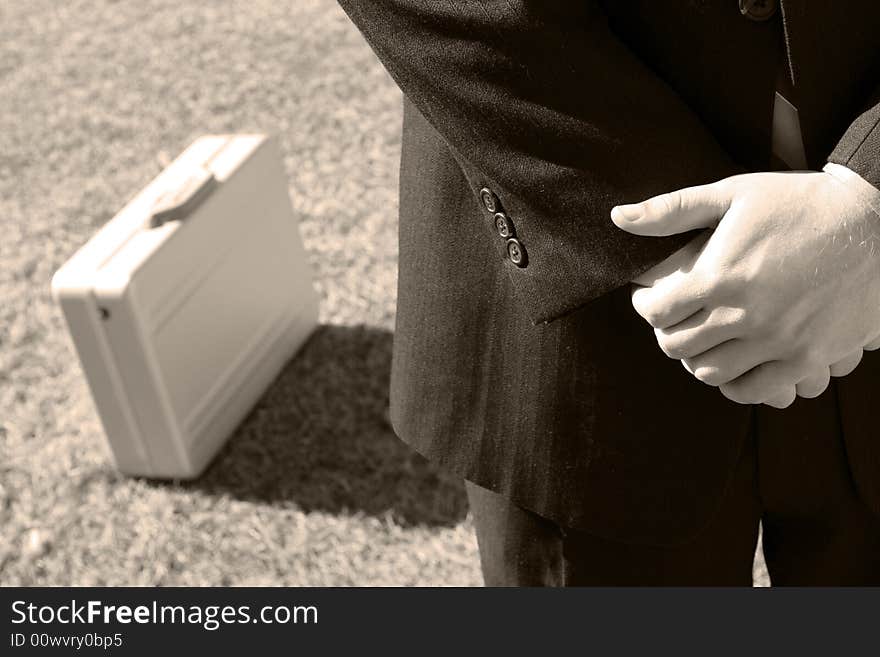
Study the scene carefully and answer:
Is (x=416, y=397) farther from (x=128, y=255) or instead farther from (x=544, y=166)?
(x=128, y=255)

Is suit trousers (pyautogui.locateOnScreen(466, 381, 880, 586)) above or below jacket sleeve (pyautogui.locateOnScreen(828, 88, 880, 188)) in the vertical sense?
below

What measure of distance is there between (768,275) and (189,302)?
1880 millimetres

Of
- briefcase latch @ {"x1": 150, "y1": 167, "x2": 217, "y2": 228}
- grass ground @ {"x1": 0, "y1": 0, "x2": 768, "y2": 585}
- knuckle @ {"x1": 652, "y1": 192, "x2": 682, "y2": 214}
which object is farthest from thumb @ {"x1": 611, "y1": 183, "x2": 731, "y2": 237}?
briefcase latch @ {"x1": 150, "y1": 167, "x2": 217, "y2": 228}

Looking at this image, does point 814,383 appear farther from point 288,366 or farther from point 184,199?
point 288,366

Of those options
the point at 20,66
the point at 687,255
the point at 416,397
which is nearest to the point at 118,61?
the point at 20,66

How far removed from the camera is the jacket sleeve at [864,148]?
1.08 metres

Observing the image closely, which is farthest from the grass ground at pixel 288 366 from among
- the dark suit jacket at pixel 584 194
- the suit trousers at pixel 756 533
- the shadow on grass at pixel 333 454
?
the dark suit jacket at pixel 584 194

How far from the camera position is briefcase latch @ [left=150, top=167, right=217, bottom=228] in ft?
8.79

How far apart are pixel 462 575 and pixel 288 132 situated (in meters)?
2.29

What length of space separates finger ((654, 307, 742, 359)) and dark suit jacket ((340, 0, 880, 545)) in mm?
64

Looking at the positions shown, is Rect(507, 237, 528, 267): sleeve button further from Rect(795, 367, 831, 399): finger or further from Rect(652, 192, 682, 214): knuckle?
Rect(795, 367, 831, 399): finger

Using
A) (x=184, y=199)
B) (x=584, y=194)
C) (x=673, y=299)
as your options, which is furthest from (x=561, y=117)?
(x=184, y=199)

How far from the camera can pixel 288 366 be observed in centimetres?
315

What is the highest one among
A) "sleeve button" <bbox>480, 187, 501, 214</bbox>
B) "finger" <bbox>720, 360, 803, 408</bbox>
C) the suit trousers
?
"sleeve button" <bbox>480, 187, 501, 214</bbox>
